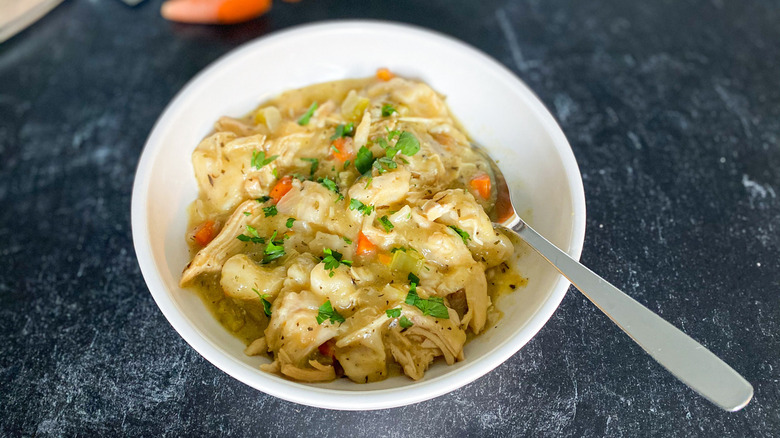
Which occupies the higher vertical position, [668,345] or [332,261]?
[668,345]

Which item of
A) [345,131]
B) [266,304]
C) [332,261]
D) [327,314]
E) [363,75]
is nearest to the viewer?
[327,314]

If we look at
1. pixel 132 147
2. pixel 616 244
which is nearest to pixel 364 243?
pixel 616 244

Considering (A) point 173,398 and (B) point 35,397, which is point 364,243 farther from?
(B) point 35,397

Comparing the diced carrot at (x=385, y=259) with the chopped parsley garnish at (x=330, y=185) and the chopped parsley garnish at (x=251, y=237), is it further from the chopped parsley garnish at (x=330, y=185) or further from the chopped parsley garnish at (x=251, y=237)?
the chopped parsley garnish at (x=251, y=237)

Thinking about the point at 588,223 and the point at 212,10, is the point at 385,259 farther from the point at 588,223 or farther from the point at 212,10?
the point at 212,10

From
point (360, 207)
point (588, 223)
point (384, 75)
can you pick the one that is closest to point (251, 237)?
point (360, 207)
